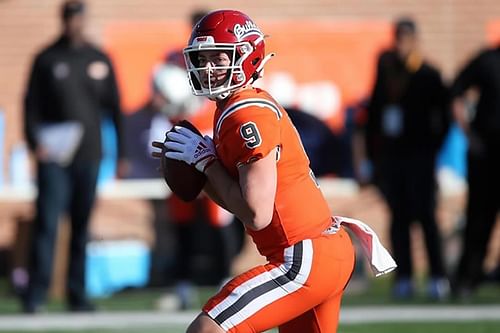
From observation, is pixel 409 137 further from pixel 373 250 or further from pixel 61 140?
pixel 373 250

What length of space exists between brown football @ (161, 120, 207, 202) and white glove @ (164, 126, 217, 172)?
0.08ft

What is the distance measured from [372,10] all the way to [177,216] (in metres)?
4.45

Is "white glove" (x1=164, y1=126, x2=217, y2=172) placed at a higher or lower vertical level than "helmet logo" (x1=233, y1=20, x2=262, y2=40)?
lower

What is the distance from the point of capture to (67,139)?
33.1ft

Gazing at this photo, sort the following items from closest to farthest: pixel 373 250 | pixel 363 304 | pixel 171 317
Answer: pixel 373 250 < pixel 171 317 < pixel 363 304

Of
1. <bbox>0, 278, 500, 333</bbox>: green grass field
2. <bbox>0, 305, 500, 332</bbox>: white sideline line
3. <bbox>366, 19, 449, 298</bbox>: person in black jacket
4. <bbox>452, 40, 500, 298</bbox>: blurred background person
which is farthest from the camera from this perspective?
<bbox>366, 19, 449, 298</bbox>: person in black jacket

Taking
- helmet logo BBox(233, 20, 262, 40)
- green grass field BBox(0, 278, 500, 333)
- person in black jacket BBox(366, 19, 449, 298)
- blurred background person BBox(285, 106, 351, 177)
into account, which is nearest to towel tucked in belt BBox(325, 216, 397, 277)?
helmet logo BBox(233, 20, 262, 40)

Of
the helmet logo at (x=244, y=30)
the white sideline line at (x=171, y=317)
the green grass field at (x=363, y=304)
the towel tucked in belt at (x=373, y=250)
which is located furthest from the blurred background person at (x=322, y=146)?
the helmet logo at (x=244, y=30)

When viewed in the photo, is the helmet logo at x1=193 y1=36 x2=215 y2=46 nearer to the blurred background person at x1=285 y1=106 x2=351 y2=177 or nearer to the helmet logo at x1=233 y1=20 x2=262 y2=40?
the helmet logo at x1=233 y1=20 x2=262 y2=40

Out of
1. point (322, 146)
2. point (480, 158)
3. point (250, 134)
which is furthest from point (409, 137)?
point (250, 134)

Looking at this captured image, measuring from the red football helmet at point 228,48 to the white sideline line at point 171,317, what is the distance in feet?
14.2

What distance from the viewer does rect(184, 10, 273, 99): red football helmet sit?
5.02 m

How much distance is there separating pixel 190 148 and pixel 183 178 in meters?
0.12

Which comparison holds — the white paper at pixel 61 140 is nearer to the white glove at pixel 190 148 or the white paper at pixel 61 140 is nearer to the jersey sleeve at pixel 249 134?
the white glove at pixel 190 148
